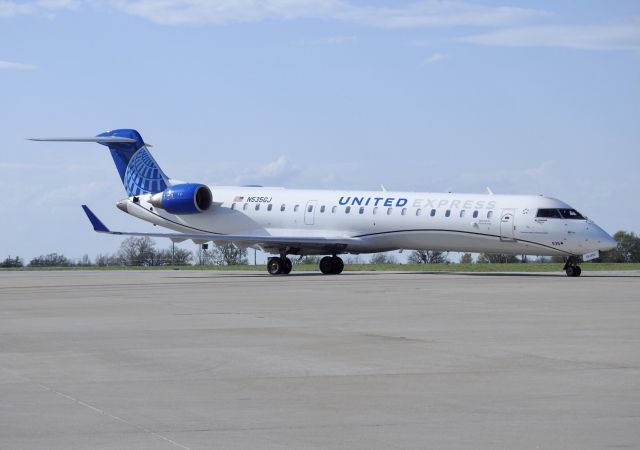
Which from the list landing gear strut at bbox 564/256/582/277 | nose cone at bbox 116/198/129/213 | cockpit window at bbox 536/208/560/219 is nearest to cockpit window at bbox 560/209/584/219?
cockpit window at bbox 536/208/560/219

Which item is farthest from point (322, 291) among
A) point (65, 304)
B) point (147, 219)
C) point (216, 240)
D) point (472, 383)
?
point (147, 219)

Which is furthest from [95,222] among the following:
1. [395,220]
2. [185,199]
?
[395,220]

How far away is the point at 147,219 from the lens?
47.6m

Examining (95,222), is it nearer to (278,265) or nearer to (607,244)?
(278,265)

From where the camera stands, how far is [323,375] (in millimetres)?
11805

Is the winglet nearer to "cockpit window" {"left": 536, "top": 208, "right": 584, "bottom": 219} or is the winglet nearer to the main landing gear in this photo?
the main landing gear

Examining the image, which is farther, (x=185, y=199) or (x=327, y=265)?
(x=185, y=199)

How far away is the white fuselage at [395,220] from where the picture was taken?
119 feet

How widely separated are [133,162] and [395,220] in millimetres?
13436

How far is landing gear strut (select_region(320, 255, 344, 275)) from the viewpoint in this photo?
42019 mm

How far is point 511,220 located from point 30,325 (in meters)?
21.7

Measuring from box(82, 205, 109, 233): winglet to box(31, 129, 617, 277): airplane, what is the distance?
0.04 meters

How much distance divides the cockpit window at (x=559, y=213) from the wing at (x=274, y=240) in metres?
7.42

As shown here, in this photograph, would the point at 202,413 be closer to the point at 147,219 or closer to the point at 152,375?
the point at 152,375
